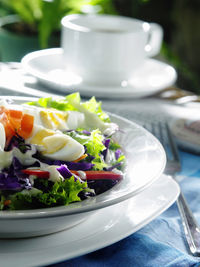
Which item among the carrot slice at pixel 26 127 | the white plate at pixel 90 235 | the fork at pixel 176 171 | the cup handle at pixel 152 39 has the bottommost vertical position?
the fork at pixel 176 171

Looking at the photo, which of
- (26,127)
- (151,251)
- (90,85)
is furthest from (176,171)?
(90,85)

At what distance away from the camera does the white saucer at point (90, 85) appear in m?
1.77

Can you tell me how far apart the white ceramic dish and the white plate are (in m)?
0.02

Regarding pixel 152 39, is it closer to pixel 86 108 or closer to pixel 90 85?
pixel 90 85

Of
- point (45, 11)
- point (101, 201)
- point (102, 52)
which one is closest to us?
point (101, 201)

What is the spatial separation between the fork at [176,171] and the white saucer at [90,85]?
253mm

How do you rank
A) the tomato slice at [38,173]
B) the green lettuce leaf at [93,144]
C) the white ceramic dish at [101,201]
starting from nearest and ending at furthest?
the white ceramic dish at [101,201] < the tomato slice at [38,173] < the green lettuce leaf at [93,144]

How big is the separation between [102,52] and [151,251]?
1.08m

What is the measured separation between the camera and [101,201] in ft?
2.70

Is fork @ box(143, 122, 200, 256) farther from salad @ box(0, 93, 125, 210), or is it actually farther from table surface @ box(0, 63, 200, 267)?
salad @ box(0, 93, 125, 210)

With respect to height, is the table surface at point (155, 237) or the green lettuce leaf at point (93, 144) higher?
the green lettuce leaf at point (93, 144)

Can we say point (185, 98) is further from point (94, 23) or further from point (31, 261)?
point (31, 261)

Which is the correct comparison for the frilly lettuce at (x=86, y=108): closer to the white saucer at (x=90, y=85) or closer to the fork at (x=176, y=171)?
the fork at (x=176, y=171)

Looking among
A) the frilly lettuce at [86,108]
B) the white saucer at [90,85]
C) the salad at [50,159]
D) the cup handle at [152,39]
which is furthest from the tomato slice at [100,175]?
the cup handle at [152,39]
